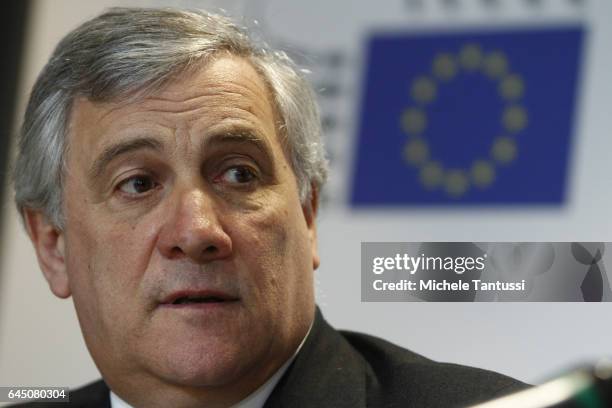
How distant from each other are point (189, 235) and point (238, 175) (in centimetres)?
22

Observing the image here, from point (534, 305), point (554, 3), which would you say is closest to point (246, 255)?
point (534, 305)

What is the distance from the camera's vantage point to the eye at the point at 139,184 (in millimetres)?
1789

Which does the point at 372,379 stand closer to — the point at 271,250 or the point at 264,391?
the point at 264,391

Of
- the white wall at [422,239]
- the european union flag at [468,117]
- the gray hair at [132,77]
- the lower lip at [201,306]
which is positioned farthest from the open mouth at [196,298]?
the european union flag at [468,117]

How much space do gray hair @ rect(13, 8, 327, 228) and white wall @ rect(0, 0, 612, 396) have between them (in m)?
0.40

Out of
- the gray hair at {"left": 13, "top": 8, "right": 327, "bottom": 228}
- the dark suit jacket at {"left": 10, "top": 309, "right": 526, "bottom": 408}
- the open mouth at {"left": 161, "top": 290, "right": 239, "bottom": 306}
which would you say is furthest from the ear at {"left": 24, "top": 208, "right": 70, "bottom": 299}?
the dark suit jacket at {"left": 10, "top": 309, "right": 526, "bottom": 408}

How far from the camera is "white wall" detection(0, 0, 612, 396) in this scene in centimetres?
208

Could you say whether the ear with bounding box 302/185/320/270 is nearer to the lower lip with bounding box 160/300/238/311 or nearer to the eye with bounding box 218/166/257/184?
the eye with bounding box 218/166/257/184

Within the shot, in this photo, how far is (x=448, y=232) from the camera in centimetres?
236

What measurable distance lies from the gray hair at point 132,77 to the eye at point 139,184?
0.50 ft

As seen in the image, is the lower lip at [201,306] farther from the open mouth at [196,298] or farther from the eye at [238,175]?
the eye at [238,175]

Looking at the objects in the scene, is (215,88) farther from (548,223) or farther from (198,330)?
(548,223)

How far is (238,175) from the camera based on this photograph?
5.96 feet

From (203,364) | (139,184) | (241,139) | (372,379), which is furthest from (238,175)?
(372,379)
